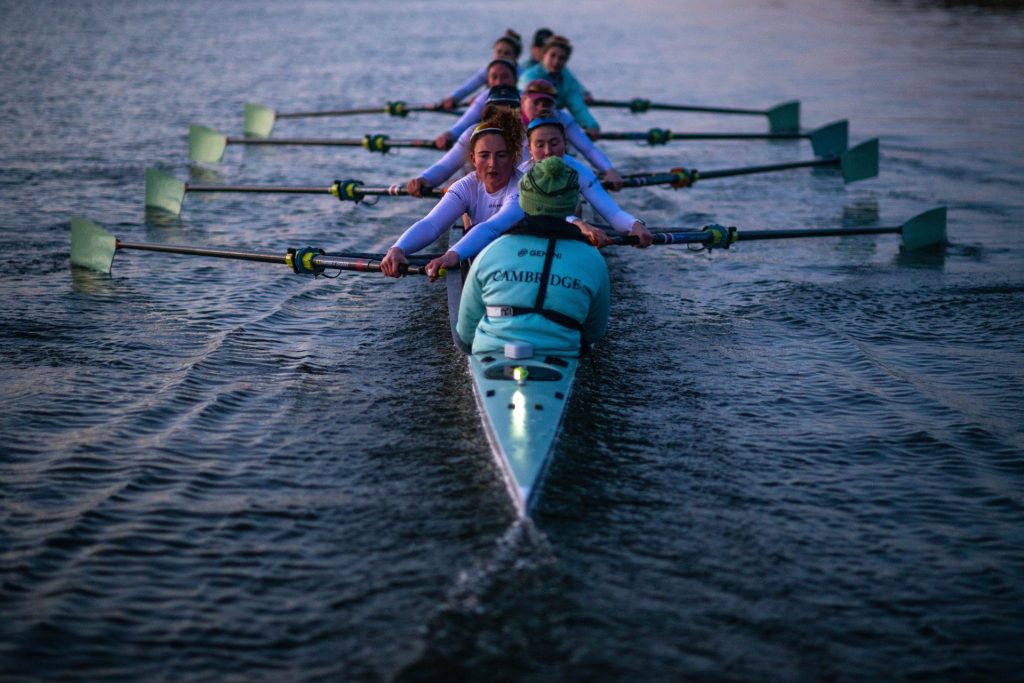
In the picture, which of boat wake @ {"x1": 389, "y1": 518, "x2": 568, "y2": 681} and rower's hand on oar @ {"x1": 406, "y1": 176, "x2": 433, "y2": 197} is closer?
boat wake @ {"x1": 389, "y1": 518, "x2": 568, "y2": 681}

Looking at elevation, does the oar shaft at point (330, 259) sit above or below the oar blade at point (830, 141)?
below

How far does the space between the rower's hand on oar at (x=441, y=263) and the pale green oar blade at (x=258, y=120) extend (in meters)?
14.1

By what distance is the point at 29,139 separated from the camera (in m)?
18.8

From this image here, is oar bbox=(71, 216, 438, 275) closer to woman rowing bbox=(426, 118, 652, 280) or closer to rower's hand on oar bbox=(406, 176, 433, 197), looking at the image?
woman rowing bbox=(426, 118, 652, 280)

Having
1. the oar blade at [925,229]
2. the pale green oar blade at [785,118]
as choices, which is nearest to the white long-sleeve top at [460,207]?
the oar blade at [925,229]

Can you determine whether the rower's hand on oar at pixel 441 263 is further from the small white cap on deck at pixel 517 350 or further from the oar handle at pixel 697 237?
the oar handle at pixel 697 237

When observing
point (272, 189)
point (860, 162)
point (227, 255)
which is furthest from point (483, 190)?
point (860, 162)

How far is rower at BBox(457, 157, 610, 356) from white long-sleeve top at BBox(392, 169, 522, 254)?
→ 3.82ft

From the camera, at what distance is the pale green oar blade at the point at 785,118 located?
2134 centimetres

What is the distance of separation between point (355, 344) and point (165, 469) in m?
2.89

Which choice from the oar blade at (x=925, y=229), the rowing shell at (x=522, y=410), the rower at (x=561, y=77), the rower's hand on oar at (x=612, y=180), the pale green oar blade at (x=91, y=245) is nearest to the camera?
the rowing shell at (x=522, y=410)

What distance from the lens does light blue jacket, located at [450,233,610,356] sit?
6625 millimetres

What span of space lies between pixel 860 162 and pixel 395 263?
1110 cm

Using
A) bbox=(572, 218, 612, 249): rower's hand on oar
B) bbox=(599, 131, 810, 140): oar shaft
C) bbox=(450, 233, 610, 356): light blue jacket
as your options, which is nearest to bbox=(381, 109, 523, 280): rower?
bbox=(572, 218, 612, 249): rower's hand on oar
